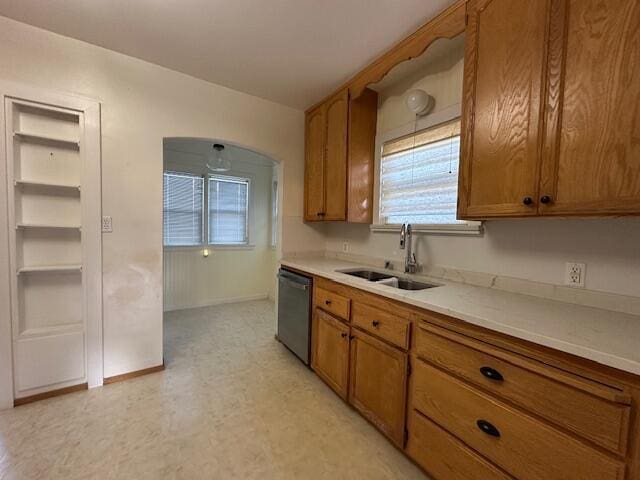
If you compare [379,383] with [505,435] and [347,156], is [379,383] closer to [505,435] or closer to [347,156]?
[505,435]

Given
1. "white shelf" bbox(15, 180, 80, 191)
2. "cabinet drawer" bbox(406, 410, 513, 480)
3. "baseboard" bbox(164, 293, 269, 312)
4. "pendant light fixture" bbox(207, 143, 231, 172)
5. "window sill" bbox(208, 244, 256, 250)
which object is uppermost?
"pendant light fixture" bbox(207, 143, 231, 172)

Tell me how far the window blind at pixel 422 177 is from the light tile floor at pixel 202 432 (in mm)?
1539

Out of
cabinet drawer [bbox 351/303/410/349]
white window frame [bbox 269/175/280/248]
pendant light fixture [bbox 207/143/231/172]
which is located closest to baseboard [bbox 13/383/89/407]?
cabinet drawer [bbox 351/303/410/349]

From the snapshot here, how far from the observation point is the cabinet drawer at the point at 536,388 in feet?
2.61

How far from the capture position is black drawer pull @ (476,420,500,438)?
41.4 inches

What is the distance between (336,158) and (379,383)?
1858mm

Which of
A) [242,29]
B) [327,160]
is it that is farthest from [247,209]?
[242,29]

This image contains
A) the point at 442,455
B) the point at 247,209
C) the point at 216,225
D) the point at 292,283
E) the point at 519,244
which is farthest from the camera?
the point at 247,209

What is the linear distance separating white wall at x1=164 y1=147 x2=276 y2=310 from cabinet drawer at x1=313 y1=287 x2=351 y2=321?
2546mm

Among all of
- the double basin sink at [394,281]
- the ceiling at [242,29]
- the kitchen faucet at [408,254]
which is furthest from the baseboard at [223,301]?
the kitchen faucet at [408,254]

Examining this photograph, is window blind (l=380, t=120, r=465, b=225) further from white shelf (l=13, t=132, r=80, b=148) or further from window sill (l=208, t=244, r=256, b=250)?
window sill (l=208, t=244, r=256, b=250)

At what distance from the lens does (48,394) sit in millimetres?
1942

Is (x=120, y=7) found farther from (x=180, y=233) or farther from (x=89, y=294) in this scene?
(x=180, y=233)

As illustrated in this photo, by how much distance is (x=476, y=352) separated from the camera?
1.12 m
